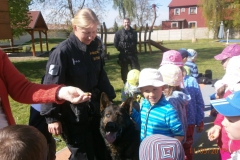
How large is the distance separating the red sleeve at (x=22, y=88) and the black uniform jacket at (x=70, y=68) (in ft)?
1.97

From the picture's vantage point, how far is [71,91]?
6.51 ft

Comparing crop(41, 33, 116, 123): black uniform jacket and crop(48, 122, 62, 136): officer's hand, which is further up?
crop(41, 33, 116, 123): black uniform jacket

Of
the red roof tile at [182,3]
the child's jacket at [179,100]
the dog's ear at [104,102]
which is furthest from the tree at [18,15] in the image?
the red roof tile at [182,3]

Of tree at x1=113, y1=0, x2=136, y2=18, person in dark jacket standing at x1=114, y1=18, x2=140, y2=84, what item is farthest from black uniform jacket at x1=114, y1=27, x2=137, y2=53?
tree at x1=113, y1=0, x2=136, y2=18

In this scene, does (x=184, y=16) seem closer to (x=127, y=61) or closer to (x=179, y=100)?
(x=127, y=61)

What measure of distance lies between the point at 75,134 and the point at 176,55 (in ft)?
6.54

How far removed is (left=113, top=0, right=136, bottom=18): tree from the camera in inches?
2130

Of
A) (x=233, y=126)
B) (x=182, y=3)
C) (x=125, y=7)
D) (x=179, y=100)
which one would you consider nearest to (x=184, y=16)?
(x=182, y=3)

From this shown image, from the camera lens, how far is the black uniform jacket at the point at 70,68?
2719 millimetres

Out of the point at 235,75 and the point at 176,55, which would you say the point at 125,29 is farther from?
the point at 235,75

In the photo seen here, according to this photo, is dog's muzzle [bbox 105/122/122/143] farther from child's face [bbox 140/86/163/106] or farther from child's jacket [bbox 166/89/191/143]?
child's jacket [bbox 166/89/191/143]

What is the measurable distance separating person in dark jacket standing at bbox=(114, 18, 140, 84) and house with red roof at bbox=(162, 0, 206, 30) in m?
54.7

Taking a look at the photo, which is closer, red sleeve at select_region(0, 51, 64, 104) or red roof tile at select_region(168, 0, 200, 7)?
red sleeve at select_region(0, 51, 64, 104)

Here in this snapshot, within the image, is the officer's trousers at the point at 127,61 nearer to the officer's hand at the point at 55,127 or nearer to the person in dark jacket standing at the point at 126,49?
the person in dark jacket standing at the point at 126,49
